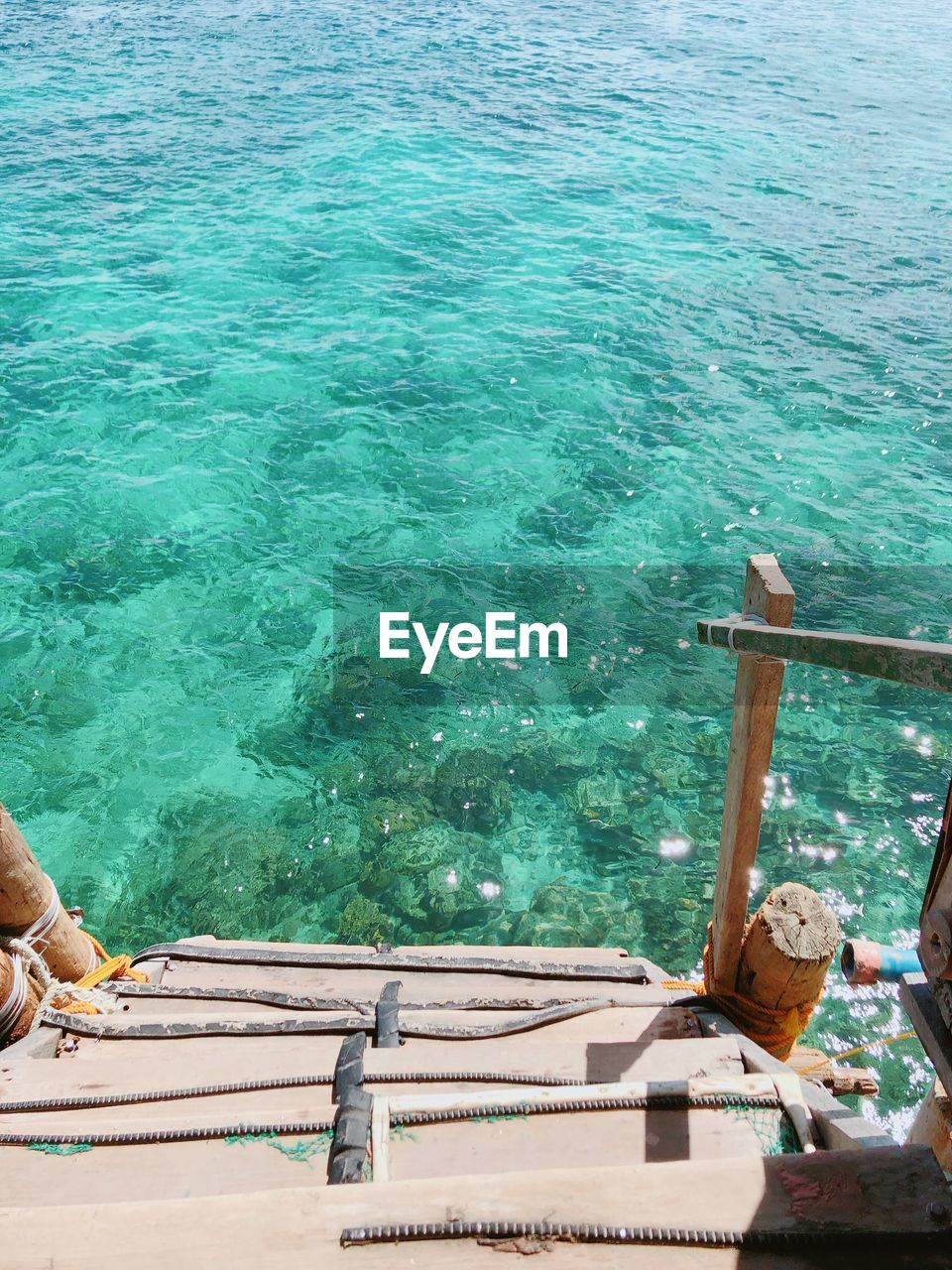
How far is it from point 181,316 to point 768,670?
50.8ft

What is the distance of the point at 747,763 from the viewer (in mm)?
3684

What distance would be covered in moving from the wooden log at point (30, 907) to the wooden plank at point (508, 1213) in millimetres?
2062

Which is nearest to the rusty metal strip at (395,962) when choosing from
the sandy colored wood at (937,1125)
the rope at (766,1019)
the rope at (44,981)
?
the rope at (44,981)

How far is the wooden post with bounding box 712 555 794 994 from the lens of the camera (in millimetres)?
3504

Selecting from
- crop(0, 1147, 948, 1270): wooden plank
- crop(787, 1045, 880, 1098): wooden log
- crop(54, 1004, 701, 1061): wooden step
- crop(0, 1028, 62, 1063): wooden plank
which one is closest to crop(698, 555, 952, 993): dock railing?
crop(54, 1004, 701, 1061): wooden step

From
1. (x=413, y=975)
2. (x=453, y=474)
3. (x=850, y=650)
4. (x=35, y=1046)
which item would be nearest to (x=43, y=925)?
(x=35, y=1046)

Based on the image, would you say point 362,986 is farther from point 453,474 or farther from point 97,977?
point 453,474

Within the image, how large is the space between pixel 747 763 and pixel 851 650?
138cm

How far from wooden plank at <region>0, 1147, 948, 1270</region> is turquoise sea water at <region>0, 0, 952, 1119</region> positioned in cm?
479

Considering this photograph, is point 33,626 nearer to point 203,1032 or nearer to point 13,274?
point 203,1032

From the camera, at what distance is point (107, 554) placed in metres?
11.4

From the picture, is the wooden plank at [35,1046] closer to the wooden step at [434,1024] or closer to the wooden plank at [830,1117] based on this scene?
the wooden step at [434,1024]

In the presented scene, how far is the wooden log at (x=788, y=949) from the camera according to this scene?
376 cm

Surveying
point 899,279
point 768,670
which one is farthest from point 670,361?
point 768,670
